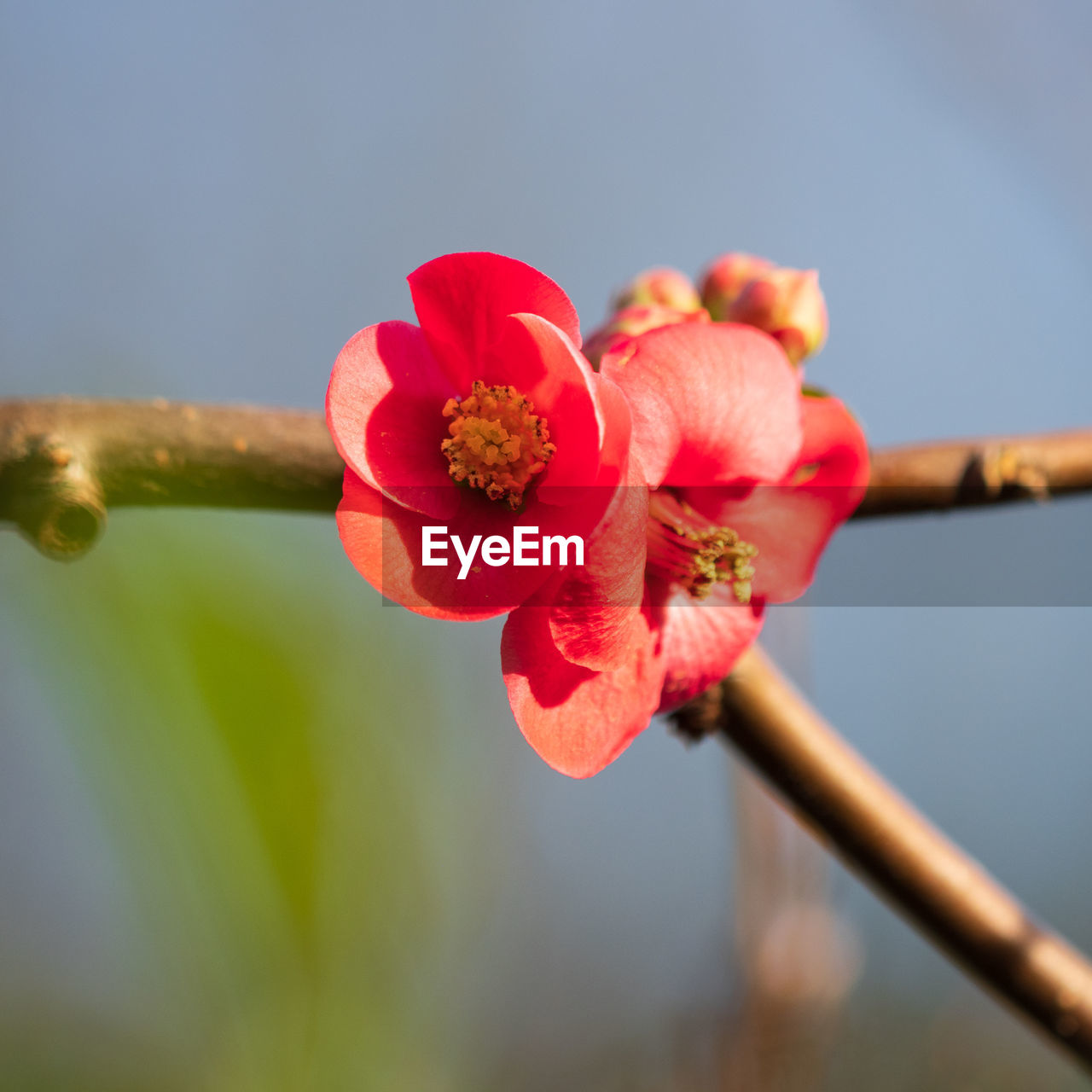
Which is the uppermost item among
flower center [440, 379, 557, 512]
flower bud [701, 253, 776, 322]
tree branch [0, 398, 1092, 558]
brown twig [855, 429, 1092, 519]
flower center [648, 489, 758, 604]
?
flower bud [701, 253, 776, 322]

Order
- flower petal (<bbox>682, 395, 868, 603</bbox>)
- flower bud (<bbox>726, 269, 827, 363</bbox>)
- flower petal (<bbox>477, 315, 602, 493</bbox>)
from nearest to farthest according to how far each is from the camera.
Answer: flower petal (<bbox>477, 315, 602, 493</bbox>) < flower petal (<bbox>682, 395, 868, 603</bbox>) < flower bud (<bbox>726, 269, 827, 363</bbox>)

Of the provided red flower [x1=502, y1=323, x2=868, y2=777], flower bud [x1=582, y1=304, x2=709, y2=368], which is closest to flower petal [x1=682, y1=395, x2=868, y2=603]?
red flower [x1=502, y1=323, x2=868, y2=777]

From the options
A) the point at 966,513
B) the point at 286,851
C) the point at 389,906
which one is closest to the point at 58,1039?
the point at 389,906

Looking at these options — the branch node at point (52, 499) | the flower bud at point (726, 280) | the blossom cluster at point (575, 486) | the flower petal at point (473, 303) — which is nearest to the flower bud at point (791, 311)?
the flower bud at point (726, 280)

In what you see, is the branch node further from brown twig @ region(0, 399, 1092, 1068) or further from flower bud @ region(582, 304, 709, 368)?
flower bud @ region(582, 304, 709, 368)

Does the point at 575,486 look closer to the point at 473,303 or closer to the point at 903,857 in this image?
the point at 473,303

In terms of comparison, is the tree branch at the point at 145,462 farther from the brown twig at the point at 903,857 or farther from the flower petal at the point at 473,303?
the brown twig at the point at 903,857

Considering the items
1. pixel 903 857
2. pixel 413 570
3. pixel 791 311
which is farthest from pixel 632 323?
pixel 903 857
